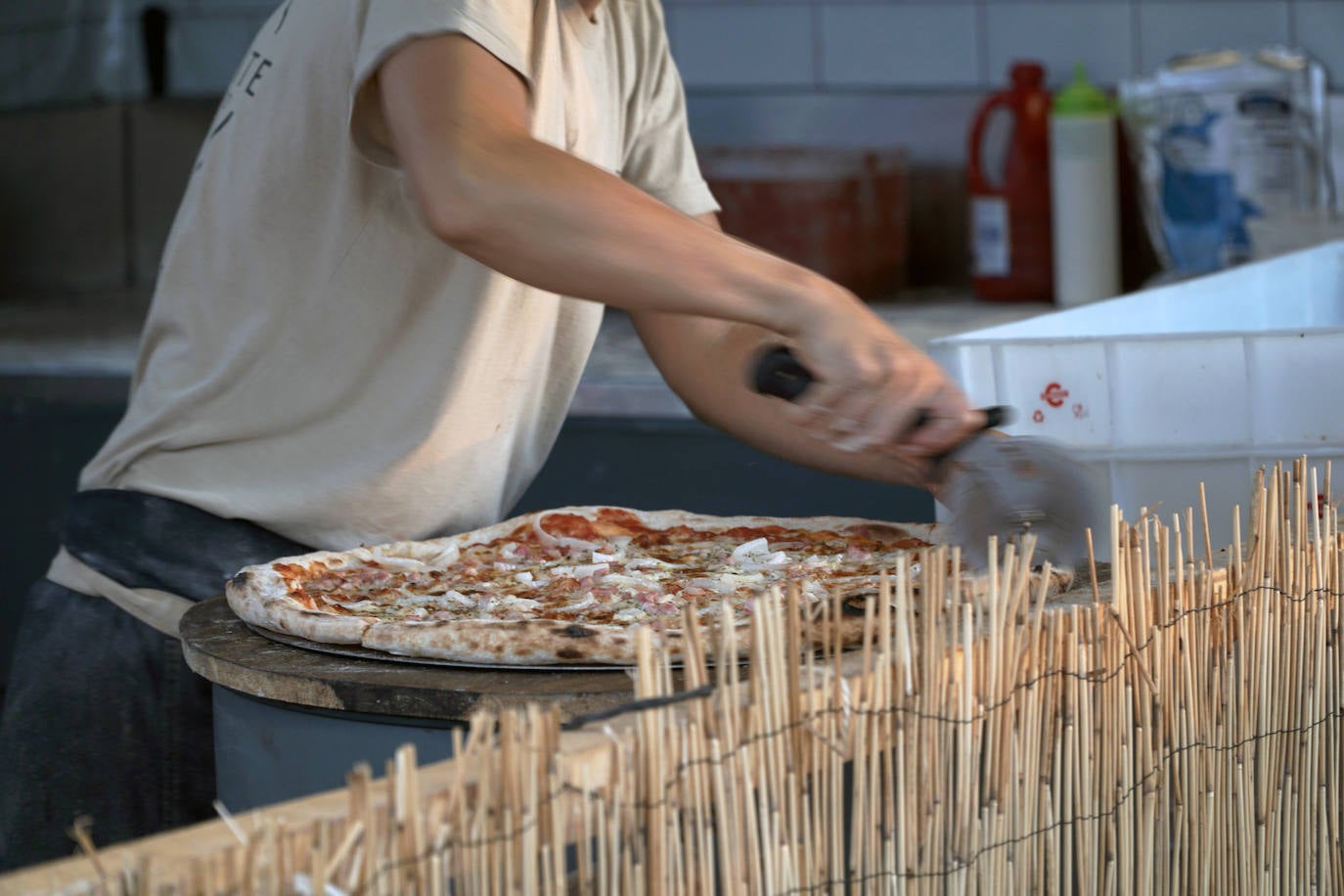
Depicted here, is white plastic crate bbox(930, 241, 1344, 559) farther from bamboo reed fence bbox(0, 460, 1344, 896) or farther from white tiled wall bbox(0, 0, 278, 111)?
white tiled wall bbox(0, 0, 278, 111)

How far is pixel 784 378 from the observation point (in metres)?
1.34

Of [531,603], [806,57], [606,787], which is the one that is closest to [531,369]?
[531,603]

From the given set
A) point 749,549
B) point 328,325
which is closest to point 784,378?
point 749,549

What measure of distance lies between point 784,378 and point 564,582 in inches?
12.4

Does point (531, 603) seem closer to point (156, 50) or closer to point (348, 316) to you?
point (348, 316)

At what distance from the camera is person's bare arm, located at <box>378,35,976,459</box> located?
1.29m

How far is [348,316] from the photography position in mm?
1624

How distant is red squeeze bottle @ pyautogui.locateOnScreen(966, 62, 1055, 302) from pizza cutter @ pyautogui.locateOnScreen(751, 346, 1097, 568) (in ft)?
6.98

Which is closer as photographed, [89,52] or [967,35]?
[967,35]

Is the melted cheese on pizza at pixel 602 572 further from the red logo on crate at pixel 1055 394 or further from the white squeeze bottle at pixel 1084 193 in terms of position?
the white squeeze bottle at pixel 1084 193

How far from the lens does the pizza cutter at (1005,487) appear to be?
133cm

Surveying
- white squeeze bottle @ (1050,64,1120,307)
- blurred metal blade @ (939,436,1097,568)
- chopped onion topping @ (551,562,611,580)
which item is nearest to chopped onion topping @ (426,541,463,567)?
chopped onion topping @ (551,562,611,580)

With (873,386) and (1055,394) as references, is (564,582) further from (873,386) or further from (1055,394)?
(1055,394)

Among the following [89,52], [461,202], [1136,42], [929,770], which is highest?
[89,52]
